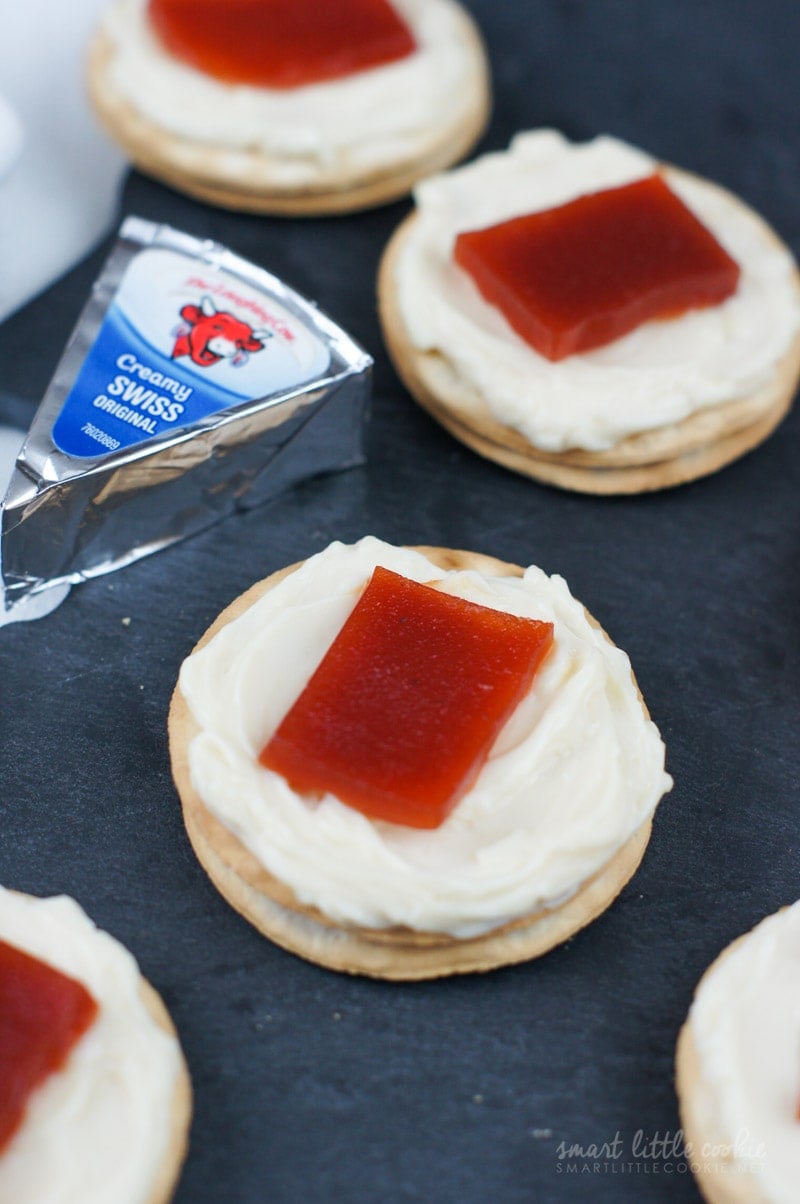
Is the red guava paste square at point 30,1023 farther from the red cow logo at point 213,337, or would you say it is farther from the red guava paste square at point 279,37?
the red guava paste square at point 279,37

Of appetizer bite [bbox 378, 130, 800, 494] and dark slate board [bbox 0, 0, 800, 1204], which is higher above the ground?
appetizer bite [bbox 378, 130, 800, 494]

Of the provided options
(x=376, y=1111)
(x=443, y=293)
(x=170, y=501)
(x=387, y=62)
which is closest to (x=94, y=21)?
(x=387, y=62)

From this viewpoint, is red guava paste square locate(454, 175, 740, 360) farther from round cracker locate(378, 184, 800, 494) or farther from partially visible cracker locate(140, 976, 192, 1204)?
partially visible cracker locate(140, 976, 192, 1204)

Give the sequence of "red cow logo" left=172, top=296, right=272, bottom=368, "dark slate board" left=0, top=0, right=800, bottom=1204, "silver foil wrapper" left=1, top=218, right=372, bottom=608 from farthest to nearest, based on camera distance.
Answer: "red cow logo" left=172, top=296, right=272, bottom=368 → "silver foil wrapper" left=1, top=218, right=372, bottom=608 → "dark slate board" left=0, top=0, right=800, bottom=1204

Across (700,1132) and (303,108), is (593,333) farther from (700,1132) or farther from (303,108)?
(700,1132)

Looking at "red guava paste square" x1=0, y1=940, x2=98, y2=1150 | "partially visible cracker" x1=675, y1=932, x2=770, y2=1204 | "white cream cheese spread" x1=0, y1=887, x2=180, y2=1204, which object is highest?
"red guava paste square" x1=0, y1=940, x2=98, y2=1150

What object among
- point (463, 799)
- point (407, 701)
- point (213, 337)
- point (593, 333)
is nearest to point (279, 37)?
point (213, 337)

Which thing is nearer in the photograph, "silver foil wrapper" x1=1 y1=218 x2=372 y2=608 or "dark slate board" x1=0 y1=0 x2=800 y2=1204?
"dark slate board" x1=0 y1=0 x2=800 y2=1204

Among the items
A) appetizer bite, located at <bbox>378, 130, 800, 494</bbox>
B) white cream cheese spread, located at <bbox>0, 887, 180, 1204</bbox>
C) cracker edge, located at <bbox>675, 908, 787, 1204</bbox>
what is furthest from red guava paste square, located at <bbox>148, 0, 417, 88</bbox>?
cracker edge, located at <bbox>675, 908, 787, 1204</bbox>
